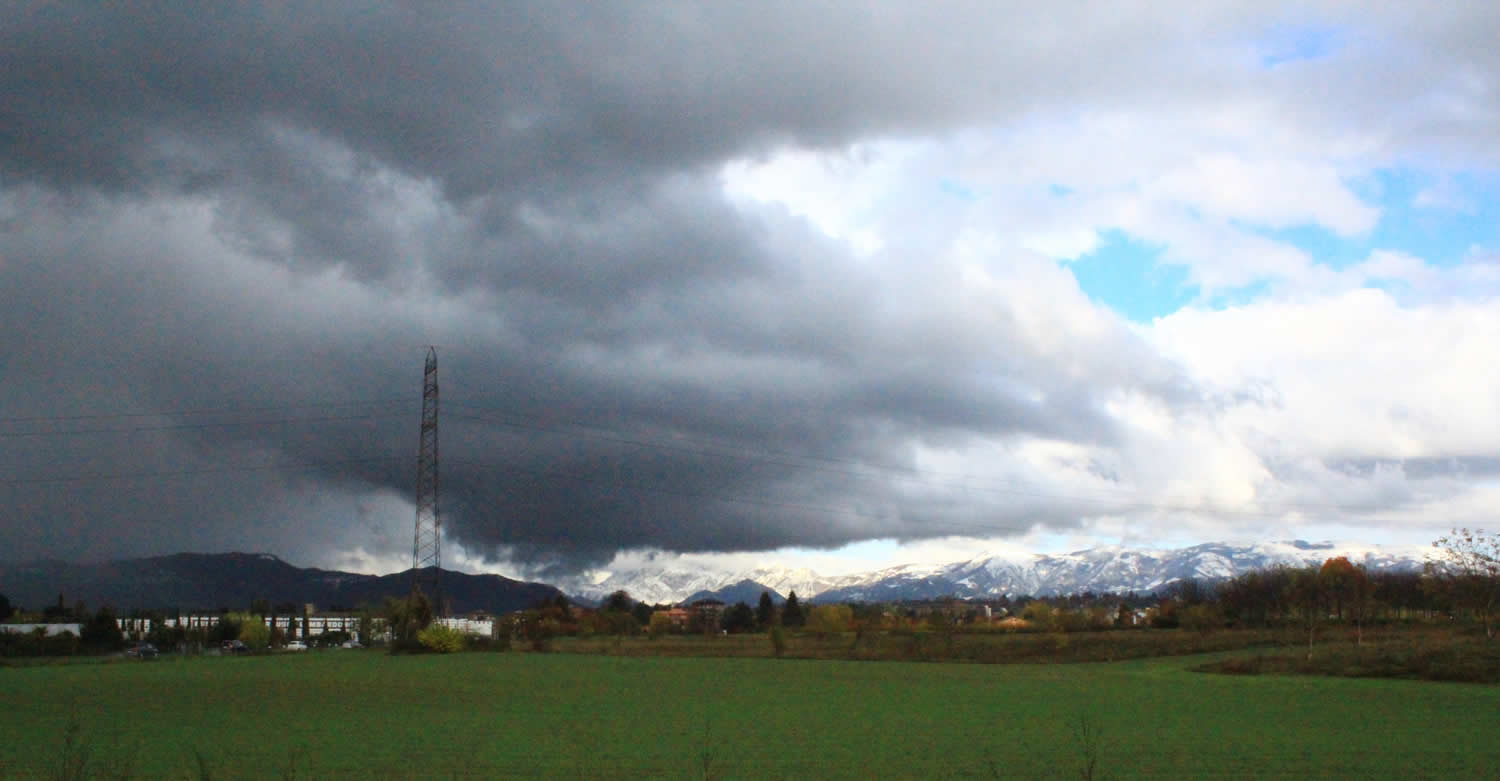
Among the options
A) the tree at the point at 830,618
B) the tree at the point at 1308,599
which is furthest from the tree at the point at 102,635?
the tree at the point at 1308,599

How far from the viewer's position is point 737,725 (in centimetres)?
4103

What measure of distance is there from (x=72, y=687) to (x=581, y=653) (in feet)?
172

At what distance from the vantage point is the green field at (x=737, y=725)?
94.9ft

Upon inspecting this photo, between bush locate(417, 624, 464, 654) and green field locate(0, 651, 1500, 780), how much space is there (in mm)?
27442

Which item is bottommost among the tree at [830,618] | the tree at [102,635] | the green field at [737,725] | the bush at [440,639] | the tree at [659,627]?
the tree at [659,627]

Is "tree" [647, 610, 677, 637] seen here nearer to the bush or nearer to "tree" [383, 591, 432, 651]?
"tree" [383, 591, 432, 651]

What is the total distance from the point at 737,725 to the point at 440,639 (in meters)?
69.5

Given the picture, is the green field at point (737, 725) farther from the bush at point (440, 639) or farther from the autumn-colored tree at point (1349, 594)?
the autumn-colored tree at point (1349, 594)

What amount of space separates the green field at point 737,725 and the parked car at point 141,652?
37.1 m

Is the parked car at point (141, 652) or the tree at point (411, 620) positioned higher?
the tree at point (411, 620)

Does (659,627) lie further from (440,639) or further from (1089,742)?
(1089,742)

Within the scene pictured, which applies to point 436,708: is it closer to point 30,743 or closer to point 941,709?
point 30,743

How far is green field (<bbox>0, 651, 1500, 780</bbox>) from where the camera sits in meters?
28.9

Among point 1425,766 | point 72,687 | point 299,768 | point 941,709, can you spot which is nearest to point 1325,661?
point 941,709
